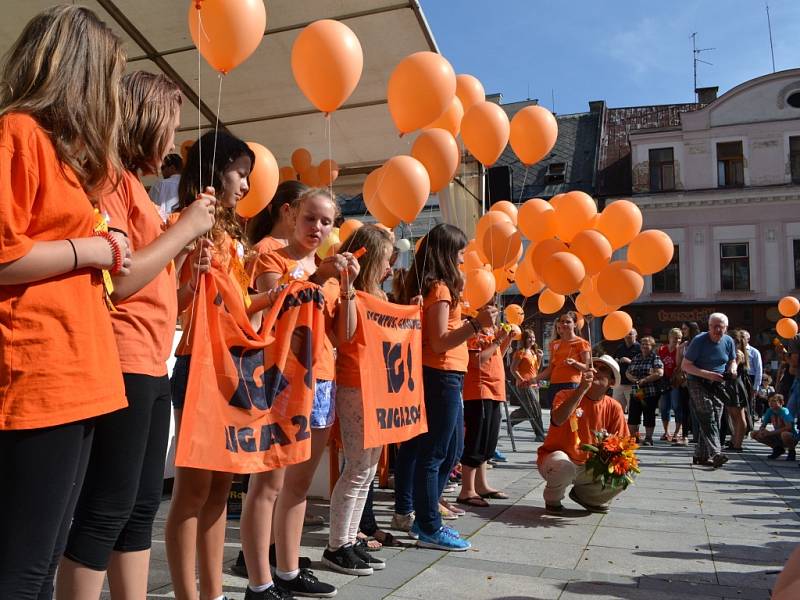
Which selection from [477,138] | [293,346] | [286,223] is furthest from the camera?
[477,138]

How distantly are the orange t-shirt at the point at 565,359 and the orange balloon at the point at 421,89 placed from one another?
2953 mm

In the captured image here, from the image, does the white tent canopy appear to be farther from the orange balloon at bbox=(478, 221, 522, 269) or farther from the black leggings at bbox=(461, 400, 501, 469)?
the black leggings at bbox=(461, 400, 501, 469)

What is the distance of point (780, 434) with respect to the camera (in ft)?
29.9

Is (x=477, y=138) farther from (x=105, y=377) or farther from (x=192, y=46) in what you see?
(x=105, y=377)

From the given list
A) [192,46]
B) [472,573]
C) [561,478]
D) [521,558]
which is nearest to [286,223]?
[472,573]

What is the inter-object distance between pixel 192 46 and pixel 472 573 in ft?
18.2

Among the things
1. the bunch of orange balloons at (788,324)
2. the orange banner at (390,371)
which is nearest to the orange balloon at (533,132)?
the orange banner at (390,371)

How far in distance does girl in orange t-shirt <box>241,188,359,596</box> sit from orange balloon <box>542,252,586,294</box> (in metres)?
3.50

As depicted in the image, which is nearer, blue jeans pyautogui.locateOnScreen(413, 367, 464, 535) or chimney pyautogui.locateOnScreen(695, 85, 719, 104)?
blue jeans pyautogui.locateOnScreen(413, 367, 464, 535)

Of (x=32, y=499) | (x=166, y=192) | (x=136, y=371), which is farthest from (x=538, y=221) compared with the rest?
(x=32, y=499)

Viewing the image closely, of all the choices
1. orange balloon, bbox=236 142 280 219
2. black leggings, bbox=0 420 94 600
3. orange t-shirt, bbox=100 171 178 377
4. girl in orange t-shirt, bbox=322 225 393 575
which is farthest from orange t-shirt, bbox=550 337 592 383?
black leggings, bbox=0 420 94 600

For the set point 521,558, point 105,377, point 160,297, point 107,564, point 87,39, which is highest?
point 87,39

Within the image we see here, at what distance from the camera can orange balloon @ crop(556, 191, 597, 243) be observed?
7004 millimetres

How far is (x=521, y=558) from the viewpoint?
148 inches
